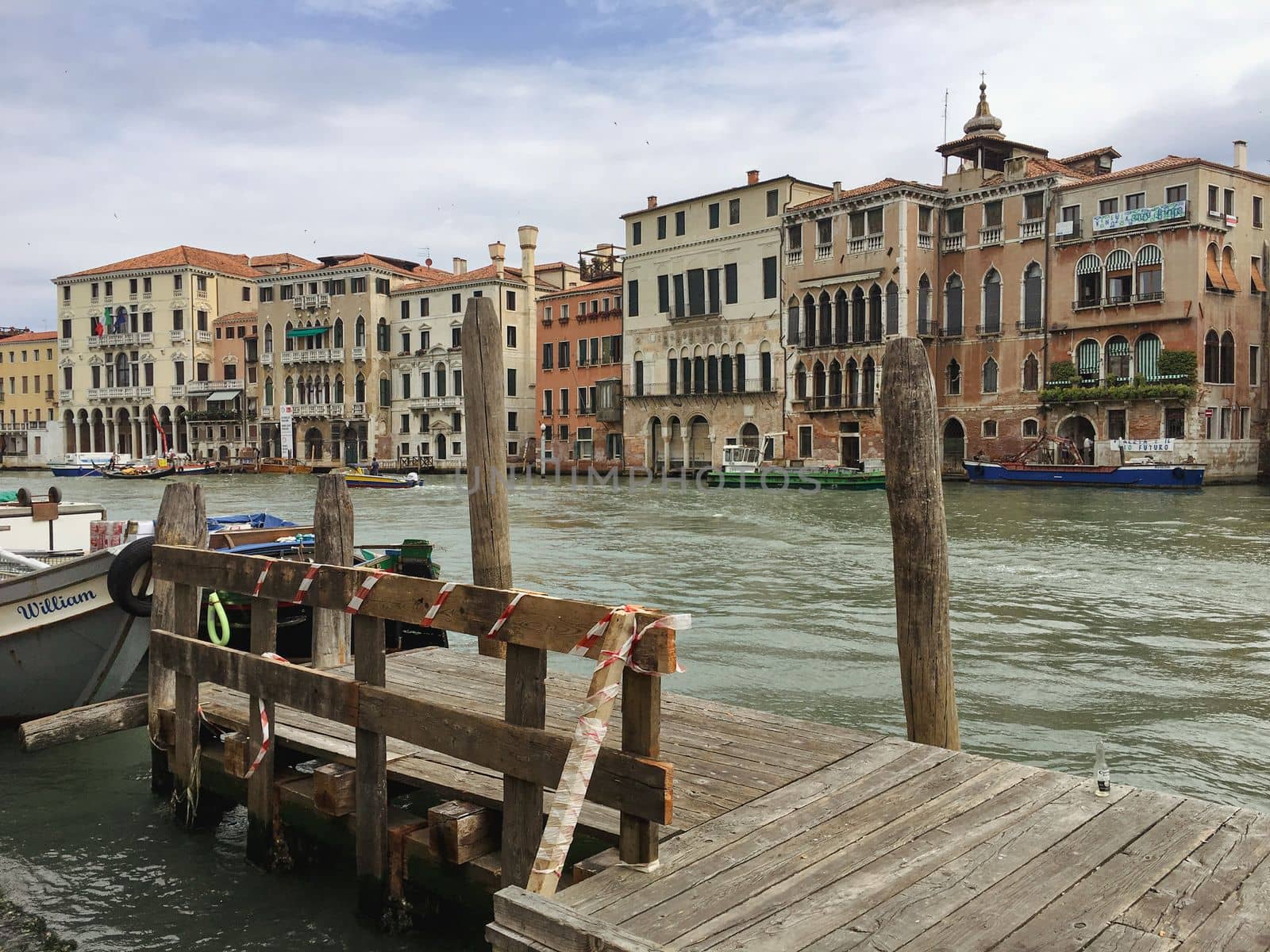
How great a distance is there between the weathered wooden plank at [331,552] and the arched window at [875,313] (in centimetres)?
3321

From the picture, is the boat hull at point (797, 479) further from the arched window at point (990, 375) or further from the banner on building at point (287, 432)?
the banner on building at point (287, 432)

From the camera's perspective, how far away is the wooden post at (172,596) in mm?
5301

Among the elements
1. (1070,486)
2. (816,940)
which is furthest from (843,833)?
(1070,486)

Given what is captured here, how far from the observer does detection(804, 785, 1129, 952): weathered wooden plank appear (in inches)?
110

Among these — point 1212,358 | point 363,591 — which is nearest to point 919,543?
point 363,591

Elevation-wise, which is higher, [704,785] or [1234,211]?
[1234,211]

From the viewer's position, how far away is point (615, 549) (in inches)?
677

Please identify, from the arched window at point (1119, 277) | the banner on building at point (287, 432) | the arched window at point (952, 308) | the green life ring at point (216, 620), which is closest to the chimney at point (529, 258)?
the banner on building at point (287, 432)

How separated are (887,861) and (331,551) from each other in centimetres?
337

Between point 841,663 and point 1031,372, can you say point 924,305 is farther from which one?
point 841,663

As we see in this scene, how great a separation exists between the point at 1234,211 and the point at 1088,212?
3.76 m

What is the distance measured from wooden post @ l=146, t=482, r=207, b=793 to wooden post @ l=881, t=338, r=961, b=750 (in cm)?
319

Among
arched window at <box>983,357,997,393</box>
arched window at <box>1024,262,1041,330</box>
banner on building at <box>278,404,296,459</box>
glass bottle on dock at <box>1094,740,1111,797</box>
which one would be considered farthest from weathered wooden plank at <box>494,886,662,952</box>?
banner on building at <box>278,404,296,459</box>

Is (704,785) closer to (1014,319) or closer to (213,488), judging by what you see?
(1014,319)
